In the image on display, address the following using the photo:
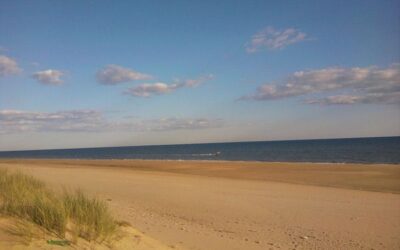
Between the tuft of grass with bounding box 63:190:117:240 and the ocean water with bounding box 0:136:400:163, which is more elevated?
the tuft of grass with bounding box 63:190:117:240

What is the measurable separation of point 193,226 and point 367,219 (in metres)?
4.24

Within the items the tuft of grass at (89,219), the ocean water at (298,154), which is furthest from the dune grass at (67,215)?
the ocean water at (298,154)

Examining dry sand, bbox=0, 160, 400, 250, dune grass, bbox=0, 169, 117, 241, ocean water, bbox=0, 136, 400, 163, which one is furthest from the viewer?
ocean water, bbox=0, 136, 400, 163

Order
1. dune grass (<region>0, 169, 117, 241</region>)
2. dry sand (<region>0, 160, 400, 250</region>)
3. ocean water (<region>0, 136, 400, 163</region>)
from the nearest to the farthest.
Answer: dune grass (<region>0, 169, 117, 241</region>) → dry sand (<region>0, 160, 400, 250</region>) → ocean water (<region>0, 136, 400, 163</region>)

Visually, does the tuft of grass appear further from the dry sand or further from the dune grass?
the dry sand

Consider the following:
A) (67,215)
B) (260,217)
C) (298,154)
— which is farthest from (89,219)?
(298,154)

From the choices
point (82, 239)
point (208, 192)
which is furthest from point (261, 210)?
point (82, 239)

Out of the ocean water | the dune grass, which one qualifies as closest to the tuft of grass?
the dune grass

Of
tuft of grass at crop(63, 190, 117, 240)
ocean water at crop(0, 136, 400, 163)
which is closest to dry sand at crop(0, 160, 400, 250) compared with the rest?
tuft of grass at crop(63, 190, 117, 240)

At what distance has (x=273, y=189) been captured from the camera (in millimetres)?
15141

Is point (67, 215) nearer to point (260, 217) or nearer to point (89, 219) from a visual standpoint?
point (89, 219)

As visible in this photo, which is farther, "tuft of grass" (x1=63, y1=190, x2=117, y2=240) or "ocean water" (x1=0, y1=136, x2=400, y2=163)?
"ocean water" (x1=0, y1=136, x2=400, y2=163)

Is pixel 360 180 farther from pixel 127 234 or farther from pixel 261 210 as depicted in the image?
pixel 127 234

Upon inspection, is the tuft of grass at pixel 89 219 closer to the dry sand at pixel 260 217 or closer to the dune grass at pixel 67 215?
the dune grass at pixel 67 215
